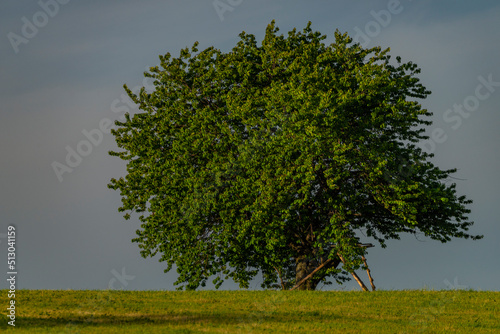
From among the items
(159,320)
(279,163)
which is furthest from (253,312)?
(279,163)

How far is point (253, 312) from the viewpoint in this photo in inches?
953

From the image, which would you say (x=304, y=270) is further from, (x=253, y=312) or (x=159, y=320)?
(x=159, y=320)

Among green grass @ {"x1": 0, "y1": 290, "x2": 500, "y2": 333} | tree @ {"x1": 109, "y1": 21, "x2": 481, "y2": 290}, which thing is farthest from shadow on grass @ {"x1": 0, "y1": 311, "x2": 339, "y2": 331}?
tree @ {"x1": 109, "y1": 21, "x2": 481, "y2": 290}

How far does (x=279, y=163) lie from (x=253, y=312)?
359 inches

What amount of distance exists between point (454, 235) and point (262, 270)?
10.9m

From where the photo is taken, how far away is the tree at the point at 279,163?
3089 centimetres

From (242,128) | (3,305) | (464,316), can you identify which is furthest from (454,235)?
(3,305)

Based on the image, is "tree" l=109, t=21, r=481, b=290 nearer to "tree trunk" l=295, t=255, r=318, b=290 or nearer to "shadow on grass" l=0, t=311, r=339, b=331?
"tree trunk" l=295, t=255, r=318, b=290

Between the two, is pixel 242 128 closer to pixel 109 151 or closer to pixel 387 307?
pixel 109 151

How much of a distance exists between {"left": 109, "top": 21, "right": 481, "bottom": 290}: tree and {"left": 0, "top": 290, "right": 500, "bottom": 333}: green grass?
13.2 feet

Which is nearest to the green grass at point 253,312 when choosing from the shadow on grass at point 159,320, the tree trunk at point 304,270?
the shadow on grass at point 159,320

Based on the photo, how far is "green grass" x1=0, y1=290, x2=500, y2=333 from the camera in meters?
21.8

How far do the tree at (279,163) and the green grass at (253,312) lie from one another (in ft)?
13.2

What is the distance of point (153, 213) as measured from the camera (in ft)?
118
